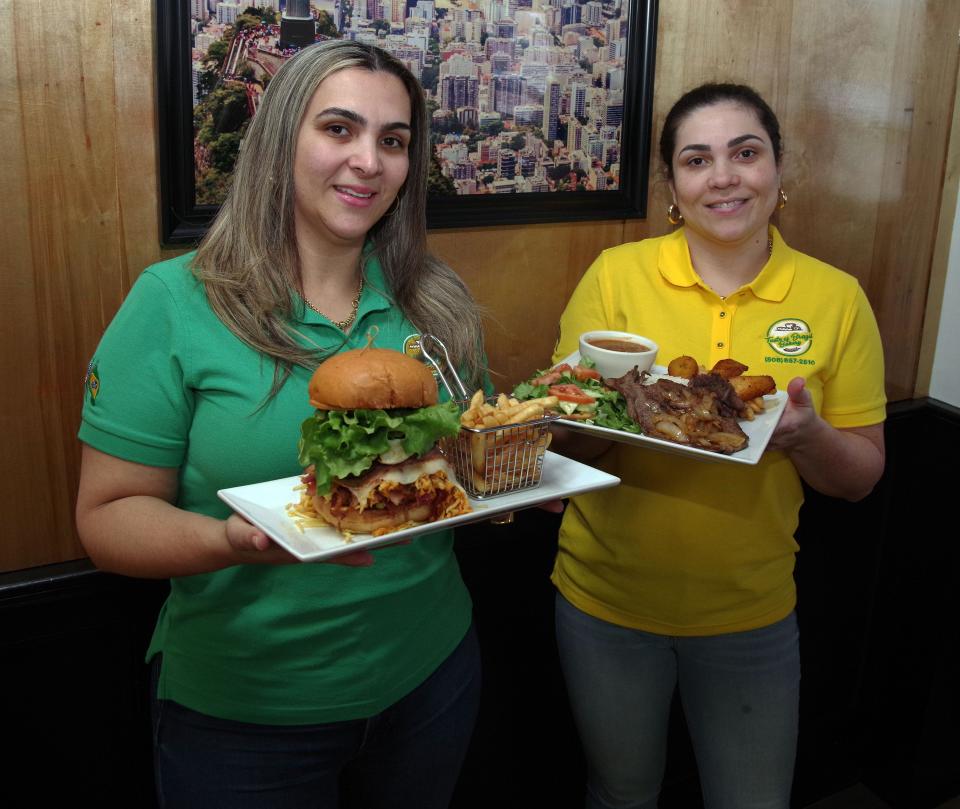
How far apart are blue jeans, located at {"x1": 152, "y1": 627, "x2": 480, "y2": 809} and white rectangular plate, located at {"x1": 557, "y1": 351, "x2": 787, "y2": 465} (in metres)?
0.56

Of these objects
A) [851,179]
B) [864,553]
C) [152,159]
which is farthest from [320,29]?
[864,553]

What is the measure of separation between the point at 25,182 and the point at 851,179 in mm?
2601

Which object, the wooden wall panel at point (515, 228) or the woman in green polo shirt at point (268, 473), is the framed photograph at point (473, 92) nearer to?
the wooden wall panel at point (515, 228)

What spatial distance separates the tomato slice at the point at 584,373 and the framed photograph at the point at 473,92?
2.22 ft

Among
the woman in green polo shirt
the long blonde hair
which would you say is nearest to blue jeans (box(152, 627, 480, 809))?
the woman in green polo shirt

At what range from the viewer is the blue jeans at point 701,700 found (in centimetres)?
224

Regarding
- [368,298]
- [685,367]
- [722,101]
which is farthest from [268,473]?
[722,101]

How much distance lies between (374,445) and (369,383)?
0.11m

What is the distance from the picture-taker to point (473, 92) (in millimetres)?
2486

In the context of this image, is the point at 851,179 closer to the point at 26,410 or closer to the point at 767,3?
the point at 767,3

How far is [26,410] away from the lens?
209cm

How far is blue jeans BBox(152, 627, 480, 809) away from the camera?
173 cm

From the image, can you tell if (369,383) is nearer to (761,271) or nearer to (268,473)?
(268,473)

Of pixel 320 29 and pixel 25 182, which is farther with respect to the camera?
pixel 320 29
